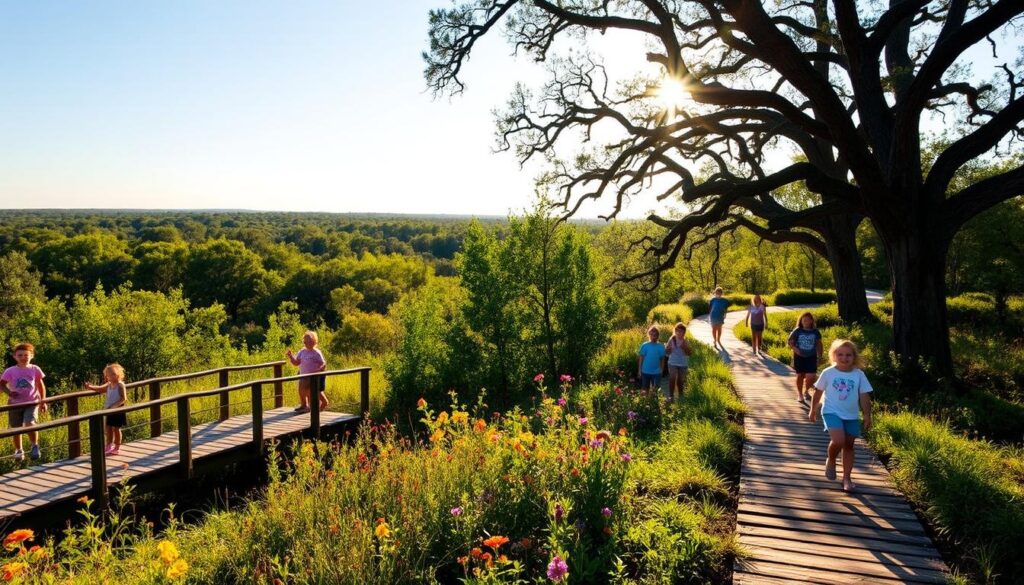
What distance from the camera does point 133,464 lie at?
23.9 ft

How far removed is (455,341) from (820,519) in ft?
36.3

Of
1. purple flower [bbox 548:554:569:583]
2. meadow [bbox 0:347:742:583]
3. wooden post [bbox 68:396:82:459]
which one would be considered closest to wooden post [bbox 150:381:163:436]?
wooden post [bbox 68:396:82:459]

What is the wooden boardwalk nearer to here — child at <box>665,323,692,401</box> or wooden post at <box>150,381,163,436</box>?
wooden post at <box>150,381,163,436</box>

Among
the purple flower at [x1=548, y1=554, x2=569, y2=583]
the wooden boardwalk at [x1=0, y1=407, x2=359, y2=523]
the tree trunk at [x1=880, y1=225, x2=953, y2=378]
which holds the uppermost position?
the tree trunk at [x1=880, y1=225, x2=953, y2=378]

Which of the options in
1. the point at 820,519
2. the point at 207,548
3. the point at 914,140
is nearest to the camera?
the point at 207,548

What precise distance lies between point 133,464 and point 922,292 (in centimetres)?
1329

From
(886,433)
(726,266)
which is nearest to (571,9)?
(886,433)

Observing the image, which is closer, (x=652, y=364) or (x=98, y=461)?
(x=98, y=461)

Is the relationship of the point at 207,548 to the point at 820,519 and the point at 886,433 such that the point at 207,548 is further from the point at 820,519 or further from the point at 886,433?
the point at 886,433

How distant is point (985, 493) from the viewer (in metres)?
5.18

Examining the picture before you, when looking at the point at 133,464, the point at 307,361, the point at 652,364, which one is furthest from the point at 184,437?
the point at 652,364

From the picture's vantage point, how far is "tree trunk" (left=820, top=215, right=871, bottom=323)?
16.7m

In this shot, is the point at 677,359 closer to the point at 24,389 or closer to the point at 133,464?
the point at 133,464

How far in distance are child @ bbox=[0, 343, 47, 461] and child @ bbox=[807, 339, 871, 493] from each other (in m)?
9.86
